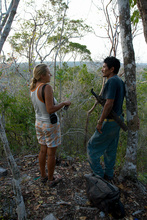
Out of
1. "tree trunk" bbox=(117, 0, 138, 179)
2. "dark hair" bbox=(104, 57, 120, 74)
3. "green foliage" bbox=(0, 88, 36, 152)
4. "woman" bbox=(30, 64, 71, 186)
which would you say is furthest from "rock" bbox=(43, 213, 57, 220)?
"green foliage" bbox=(0, 88, 36, 152)

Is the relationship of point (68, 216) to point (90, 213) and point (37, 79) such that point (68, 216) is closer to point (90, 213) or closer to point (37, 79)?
point (90, 213)

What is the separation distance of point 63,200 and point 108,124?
117 cm

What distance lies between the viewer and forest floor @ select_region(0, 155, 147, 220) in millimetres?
1842

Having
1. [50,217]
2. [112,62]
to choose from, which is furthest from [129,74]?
[50,217]

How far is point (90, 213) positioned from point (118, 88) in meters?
1.55

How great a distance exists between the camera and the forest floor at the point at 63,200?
1842 millimetres

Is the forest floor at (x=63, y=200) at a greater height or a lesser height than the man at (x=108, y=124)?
lesser

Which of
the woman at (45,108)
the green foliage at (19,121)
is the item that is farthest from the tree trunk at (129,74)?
the green foliage at (19,121)

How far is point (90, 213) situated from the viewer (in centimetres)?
187

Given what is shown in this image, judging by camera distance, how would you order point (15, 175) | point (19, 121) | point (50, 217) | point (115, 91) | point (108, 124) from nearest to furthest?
point (15, 175)
point (50, 217)
point (115, 91)
point (108, 124)
point (19, 121)

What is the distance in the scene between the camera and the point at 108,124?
2.06 metres

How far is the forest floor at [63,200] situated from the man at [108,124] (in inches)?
14.6

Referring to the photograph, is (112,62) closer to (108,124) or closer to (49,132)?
(108,124)

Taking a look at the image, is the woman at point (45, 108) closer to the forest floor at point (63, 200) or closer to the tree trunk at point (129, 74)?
the forest floor at point (63, 200)
